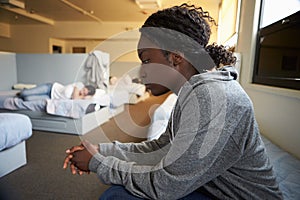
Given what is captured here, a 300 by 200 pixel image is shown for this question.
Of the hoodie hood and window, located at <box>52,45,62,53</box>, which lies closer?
the hoodie hood

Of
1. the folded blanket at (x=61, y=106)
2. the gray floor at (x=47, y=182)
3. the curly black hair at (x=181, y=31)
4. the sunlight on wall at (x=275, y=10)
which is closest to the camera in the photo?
the curly black hair at (x=181, y=31)

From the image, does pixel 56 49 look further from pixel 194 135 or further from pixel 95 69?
pixel 194 135

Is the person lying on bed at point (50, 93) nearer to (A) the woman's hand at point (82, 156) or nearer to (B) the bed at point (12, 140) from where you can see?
(B) the bed at point (12, 140)

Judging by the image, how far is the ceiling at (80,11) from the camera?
17.4ft

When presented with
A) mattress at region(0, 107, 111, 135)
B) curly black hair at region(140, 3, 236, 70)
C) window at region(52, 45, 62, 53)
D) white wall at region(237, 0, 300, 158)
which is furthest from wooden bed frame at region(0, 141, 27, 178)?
window at region(52, 45, 62, 53)

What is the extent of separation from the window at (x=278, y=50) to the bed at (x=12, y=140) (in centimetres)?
200

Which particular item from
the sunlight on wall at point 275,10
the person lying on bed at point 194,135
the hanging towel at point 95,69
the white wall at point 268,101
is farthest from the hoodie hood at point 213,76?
the hanging towel at point 95,69

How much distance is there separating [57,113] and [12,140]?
1.12m

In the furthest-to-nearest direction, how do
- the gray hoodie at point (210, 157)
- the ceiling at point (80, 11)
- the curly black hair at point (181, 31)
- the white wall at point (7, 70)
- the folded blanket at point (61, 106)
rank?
the ceiling at point (80, 11) → the white wall at point (7, 70) → the folded blanket at point (61, 106) → the curly black hair at point (181, 31) → the gray hoodie at point (210, 157)

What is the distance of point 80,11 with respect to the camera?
6137 millimetres

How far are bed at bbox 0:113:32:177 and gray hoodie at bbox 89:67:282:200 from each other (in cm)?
129

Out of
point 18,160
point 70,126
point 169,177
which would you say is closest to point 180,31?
point 169,177

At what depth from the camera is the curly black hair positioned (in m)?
0.77

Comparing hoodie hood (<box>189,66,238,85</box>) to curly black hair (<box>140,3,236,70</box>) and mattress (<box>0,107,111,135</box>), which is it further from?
mattress (<box>0,107,111,135</box>)
